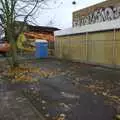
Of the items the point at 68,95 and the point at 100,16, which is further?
the point at 100,16

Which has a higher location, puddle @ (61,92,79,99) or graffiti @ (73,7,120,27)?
graffiti @ (73,7,120,27)

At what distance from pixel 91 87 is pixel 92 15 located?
15.6 meters

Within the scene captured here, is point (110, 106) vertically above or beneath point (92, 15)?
beneath

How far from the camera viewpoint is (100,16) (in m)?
27.1

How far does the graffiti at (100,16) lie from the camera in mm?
24609

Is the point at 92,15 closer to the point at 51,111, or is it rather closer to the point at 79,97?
the point at 79,97

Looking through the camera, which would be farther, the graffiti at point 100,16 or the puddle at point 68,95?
the graffiti at point 100,16

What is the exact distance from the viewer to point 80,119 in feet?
28.8

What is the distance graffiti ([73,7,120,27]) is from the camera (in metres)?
24.6

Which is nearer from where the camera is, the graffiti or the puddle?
the puddle

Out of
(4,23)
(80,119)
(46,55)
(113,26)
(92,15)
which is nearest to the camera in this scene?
(80,119)

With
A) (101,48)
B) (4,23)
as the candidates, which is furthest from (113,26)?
(4,23)

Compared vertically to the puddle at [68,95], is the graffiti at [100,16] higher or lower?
higher

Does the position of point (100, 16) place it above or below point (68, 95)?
above
